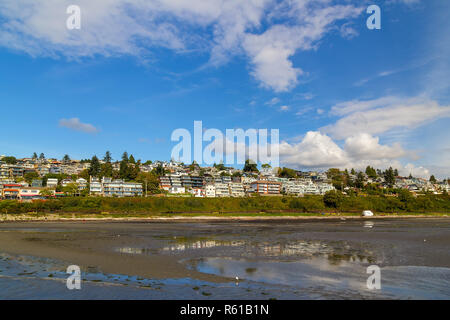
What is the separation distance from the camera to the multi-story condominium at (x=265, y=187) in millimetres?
151600

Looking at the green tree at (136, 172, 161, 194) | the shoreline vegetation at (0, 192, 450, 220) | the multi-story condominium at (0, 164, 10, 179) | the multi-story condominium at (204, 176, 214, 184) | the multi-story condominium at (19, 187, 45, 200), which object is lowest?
the shoreline vegetation at (0, 192, 450, 220)

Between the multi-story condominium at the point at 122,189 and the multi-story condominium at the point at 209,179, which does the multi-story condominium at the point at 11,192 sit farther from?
the multi-story condominium at the point at 209,179

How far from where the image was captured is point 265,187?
6004 inches

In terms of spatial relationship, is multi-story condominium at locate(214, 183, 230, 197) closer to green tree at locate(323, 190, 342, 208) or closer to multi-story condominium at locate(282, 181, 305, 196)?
multi-story condominium at locate(282, 181, 305, 196)

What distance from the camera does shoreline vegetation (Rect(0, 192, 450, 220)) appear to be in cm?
7444

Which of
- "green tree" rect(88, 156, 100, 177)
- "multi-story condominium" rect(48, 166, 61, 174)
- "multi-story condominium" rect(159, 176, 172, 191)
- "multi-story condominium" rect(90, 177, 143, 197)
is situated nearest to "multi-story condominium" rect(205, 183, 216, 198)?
"multi-story condominium" rect(159, 176, 172, 191)

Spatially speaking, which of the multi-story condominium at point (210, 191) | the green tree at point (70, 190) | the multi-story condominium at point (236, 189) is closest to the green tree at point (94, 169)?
the green tree at point (70, 190)

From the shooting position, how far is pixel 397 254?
23.8 m

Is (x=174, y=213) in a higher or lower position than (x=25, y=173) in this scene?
lower

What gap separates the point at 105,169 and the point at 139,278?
498 ft

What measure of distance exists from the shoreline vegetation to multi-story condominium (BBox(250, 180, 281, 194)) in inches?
1976
